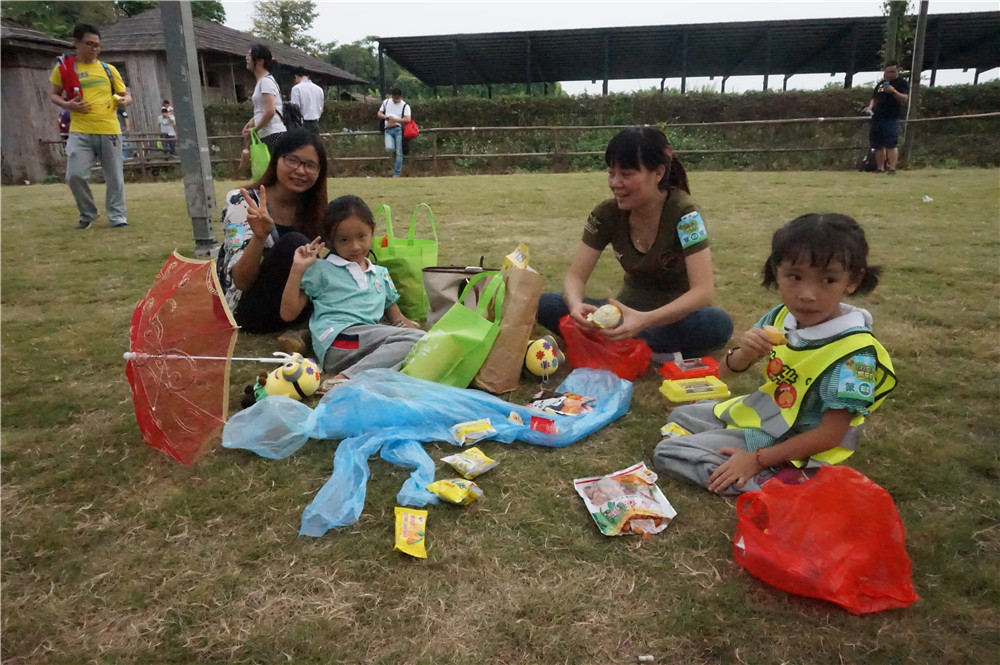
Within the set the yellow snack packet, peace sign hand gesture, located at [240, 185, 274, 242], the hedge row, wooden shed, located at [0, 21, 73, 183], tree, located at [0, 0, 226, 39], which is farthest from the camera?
tree, located at [0, 0, 226, 39]

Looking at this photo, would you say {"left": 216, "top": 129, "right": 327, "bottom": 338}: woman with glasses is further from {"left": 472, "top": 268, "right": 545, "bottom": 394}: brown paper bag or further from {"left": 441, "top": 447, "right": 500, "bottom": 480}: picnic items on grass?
{"left": 441, "top": 447, "right": 500, "bottom": 480}: picnic items on grass

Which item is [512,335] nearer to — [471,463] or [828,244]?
[471,463]

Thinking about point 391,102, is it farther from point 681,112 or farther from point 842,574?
point 842,574

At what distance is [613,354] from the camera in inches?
120

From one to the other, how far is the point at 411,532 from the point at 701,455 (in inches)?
41.1

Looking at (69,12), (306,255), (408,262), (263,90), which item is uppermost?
(69,12)

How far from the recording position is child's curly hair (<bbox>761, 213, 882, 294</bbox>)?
6.15ft

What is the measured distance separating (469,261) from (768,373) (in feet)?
10.8

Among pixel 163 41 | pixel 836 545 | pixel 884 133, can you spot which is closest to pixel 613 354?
pixel 836 545

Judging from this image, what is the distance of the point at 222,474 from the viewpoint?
2273 mm

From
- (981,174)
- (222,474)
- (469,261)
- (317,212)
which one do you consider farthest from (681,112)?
(222,474)

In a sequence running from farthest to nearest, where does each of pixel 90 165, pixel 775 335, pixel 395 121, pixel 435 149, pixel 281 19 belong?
pixel 281 19 < pixel 435 149 < pixel 395 121 < pixel 90 165 < pixel 775 335

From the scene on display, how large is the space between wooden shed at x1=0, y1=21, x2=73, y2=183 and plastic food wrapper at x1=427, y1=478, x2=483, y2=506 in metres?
17.2

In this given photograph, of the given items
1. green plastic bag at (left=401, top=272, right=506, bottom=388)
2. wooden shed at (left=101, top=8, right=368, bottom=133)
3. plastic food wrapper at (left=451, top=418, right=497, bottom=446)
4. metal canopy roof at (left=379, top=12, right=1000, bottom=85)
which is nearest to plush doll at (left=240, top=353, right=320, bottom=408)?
green plastic bag at (left=401, top=272, right=506, bottom=388)
